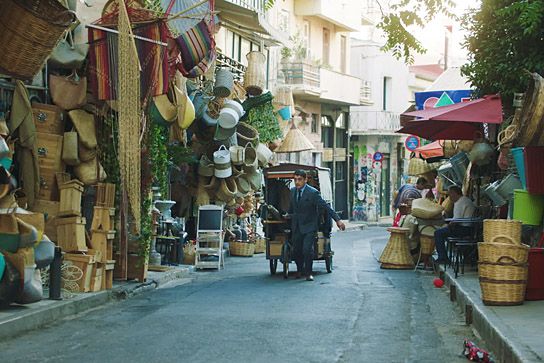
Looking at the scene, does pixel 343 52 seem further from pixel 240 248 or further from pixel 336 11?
pixel 240 248

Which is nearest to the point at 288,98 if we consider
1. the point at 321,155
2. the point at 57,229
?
the point at 321,155

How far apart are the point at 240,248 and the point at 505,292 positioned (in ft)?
41.9

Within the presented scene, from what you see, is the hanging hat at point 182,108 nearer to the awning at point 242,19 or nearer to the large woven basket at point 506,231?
the large woven basket at point 506,231

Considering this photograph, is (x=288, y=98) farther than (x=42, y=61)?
Yes

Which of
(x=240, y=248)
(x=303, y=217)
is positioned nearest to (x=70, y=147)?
(x=303, y=217)

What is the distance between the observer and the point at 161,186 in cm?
1558

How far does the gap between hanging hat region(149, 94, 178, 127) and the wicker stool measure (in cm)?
553

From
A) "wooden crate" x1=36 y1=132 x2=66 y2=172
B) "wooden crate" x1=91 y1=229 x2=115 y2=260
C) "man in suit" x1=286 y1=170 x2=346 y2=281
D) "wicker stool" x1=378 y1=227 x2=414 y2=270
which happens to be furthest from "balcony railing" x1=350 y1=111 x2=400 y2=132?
"wooden crate" x1=91 y1=229 x2=115 y2=260

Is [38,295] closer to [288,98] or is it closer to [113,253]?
[113,253]

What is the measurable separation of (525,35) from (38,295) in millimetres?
8301

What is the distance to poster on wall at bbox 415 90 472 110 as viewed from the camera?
66.7ft

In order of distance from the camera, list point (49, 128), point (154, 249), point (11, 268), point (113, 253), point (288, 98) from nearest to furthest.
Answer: point (11, 268), point (49, 128), point (113, 253), point (154, 249), point (288, 98)

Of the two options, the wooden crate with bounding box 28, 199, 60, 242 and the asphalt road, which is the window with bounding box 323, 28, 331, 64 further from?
the wooden crate with bounding box 28, 199, 60, 242

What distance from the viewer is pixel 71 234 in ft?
40.2
